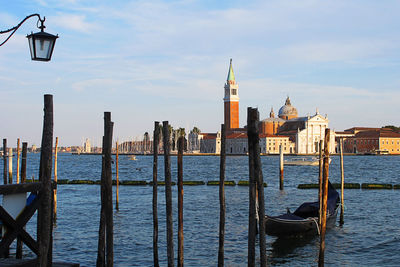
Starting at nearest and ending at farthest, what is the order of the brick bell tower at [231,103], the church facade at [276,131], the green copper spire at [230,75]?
the church facade at [276,131]
the brick bell tower at [231,103]
the green copper spire at [230,75]

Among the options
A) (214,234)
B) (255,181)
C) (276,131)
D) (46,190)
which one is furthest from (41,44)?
(276,131)

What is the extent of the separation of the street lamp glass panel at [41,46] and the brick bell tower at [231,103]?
110 meters

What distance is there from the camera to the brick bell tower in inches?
4535

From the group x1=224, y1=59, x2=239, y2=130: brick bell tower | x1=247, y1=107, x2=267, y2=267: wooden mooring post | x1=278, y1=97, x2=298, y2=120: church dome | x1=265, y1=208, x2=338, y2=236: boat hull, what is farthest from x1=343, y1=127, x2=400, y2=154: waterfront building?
x1=247, y1=107, x2=267, y2=267: wooden mooring post

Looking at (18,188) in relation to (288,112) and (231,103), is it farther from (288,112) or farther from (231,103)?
(288,112)

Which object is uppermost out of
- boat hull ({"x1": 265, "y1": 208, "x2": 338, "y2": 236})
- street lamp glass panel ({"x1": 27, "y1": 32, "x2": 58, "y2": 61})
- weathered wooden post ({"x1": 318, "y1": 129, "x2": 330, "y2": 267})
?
street lamp glass panel ({"x1": 27, "y1": 32, "x2": 58, "y2": 61})

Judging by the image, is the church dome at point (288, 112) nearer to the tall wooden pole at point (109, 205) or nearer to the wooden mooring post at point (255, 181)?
the wooden mooring post at point (255, 181)

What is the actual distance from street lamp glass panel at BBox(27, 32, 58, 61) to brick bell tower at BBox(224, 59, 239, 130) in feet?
361

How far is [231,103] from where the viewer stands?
115m

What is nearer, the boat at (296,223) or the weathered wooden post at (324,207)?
the weathered wooden post at (324,207)

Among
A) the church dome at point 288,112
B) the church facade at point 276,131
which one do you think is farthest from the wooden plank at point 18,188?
the church dome at point 288,112

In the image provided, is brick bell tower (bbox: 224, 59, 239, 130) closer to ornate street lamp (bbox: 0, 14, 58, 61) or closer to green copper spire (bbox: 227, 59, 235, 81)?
green copper spire (bbox: 227, 59, 235, 81)

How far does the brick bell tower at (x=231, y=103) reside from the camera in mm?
115188

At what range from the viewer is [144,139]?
13800 cm
